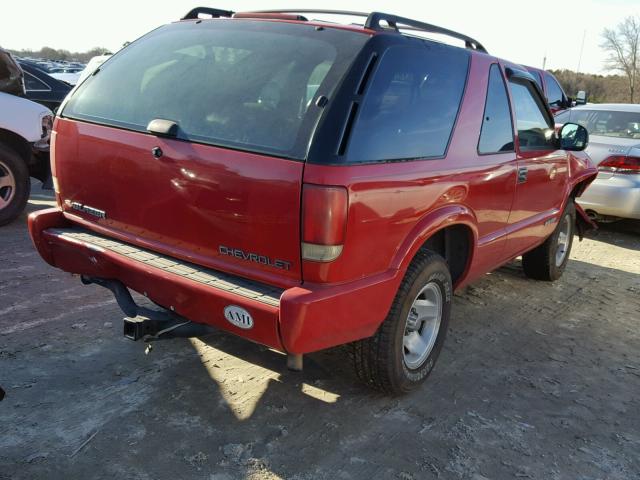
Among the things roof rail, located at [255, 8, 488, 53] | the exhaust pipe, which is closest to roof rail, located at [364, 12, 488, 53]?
roof rail, located at [255, 8, 488, 53]

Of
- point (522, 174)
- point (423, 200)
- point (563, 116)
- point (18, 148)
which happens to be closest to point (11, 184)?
point (18, 148)

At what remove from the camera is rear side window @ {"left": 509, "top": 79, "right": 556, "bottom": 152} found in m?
4.29

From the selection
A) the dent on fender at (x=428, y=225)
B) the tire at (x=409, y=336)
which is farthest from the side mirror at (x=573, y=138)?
the tire at (x=409, y=336)

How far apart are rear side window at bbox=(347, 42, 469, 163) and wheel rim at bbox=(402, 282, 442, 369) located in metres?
0.81

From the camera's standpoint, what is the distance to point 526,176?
169 inches

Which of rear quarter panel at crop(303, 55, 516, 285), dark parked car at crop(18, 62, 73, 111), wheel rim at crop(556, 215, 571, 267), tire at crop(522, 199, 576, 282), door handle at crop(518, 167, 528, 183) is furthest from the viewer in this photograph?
dark parked car at crop(18, 62, 73, 111)

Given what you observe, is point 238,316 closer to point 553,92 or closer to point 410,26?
point 410,26

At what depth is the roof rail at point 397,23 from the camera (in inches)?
119

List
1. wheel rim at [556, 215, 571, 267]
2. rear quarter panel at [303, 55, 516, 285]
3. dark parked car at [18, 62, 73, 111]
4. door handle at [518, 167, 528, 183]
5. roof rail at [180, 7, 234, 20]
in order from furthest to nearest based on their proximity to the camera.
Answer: dark parked car at [18, 62, 73, 111] < wheel rim at [556, 215, 571, 267] < door handle at [518, 167, 528, 183] < roof rail at [180, 7, 234, 20] < rear quarter panel at [303, 55, 516, 285]

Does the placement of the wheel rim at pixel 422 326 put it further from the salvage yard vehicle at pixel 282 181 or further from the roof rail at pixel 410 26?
the roof rail at pixel 410 26

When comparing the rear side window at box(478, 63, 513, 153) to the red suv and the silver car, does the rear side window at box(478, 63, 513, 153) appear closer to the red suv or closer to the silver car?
the silver car

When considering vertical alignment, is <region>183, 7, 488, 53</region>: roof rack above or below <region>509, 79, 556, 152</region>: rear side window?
above

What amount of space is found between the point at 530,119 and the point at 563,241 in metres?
1.75

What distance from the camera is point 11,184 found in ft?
20.7
